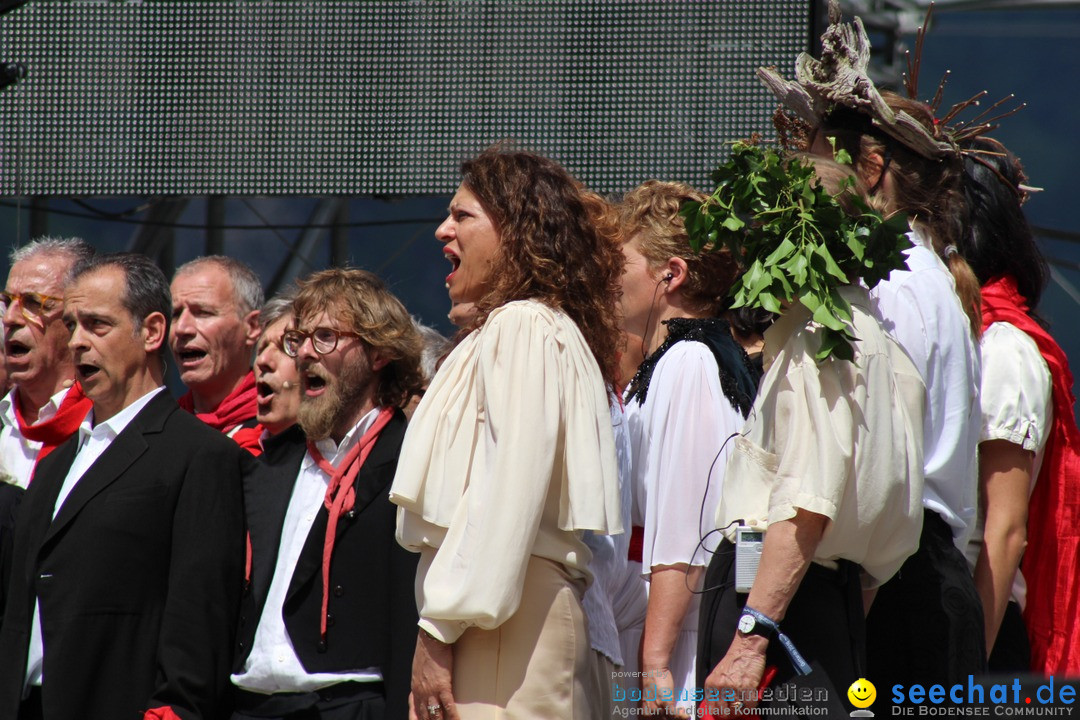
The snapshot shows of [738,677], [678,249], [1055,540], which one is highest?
[678,249]

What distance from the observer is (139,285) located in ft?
11.8

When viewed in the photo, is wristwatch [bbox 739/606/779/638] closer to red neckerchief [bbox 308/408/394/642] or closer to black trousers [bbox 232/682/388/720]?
black trousers [bbox 232/682/388/720]

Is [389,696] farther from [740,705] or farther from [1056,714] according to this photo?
[1056,714]

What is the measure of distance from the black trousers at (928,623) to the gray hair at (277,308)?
2096mm

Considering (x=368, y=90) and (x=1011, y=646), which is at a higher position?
(x=368, y=90)

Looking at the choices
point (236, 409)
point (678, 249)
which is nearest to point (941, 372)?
point (678, 249)

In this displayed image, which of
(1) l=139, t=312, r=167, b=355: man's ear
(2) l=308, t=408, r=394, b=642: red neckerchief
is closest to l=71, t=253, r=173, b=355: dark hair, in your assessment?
(1) l=139, t=312, r=167, b=355: man's ear

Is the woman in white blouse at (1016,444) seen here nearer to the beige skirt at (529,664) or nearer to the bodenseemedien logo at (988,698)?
the bodenseemedien logo at (988,698)

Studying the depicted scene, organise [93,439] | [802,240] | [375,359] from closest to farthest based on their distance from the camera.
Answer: [802,240] < [93,439] < [375,359]

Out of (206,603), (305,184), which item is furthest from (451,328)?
(206,603)

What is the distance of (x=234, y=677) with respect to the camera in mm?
3127

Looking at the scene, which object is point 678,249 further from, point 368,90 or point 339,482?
point 368,90

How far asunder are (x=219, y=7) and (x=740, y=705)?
349cm

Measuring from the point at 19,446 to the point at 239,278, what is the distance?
93cm
